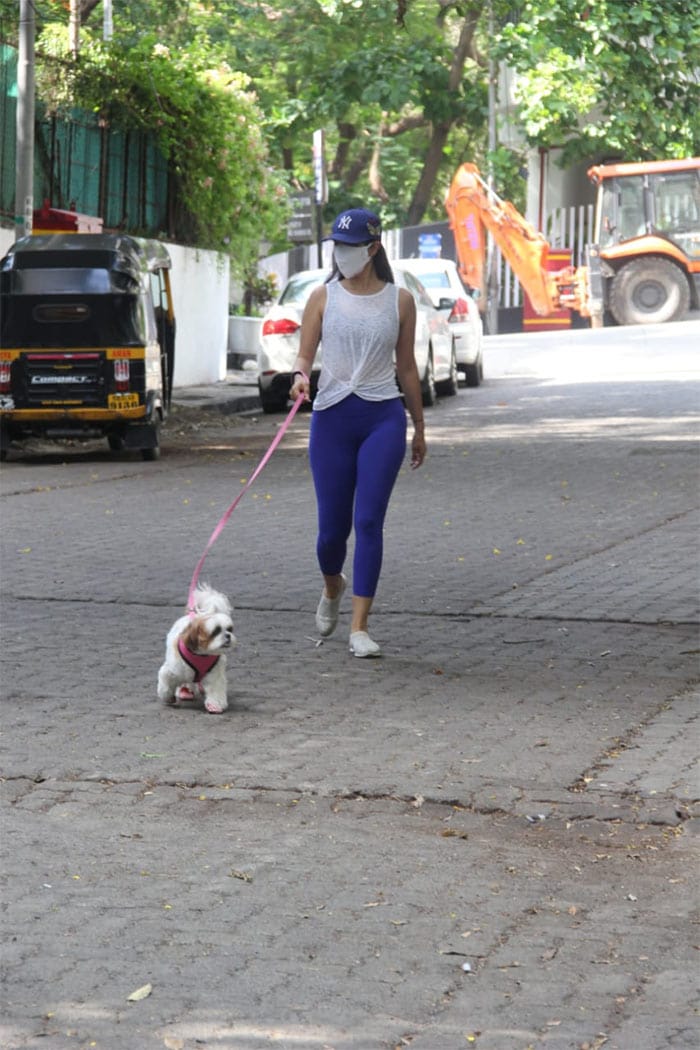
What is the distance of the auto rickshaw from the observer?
59.1ft

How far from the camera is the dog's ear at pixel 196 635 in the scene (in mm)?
7094

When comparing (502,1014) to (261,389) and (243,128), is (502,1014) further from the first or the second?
(243,128)

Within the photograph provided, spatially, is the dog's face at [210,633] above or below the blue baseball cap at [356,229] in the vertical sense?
below

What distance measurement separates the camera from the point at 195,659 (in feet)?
23.7

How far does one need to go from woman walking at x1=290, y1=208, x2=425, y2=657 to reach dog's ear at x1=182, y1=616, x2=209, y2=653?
138cm

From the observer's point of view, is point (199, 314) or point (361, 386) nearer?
point (361, 386)

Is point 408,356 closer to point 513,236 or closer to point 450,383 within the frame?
point 450,383

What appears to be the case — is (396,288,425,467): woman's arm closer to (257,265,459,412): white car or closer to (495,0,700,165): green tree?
(257,265,459,412): white car

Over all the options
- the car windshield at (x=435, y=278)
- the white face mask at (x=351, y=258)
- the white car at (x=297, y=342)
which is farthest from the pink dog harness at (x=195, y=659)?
the car windshield at (x=435, y=278)

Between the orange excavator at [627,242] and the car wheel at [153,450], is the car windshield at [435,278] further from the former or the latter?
the orange excavator at [627,242]

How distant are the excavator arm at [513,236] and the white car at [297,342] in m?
14.9

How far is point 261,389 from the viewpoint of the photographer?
24.1 meters

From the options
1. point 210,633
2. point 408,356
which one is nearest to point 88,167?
point 408,356

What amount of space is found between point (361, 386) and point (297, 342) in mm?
15589
